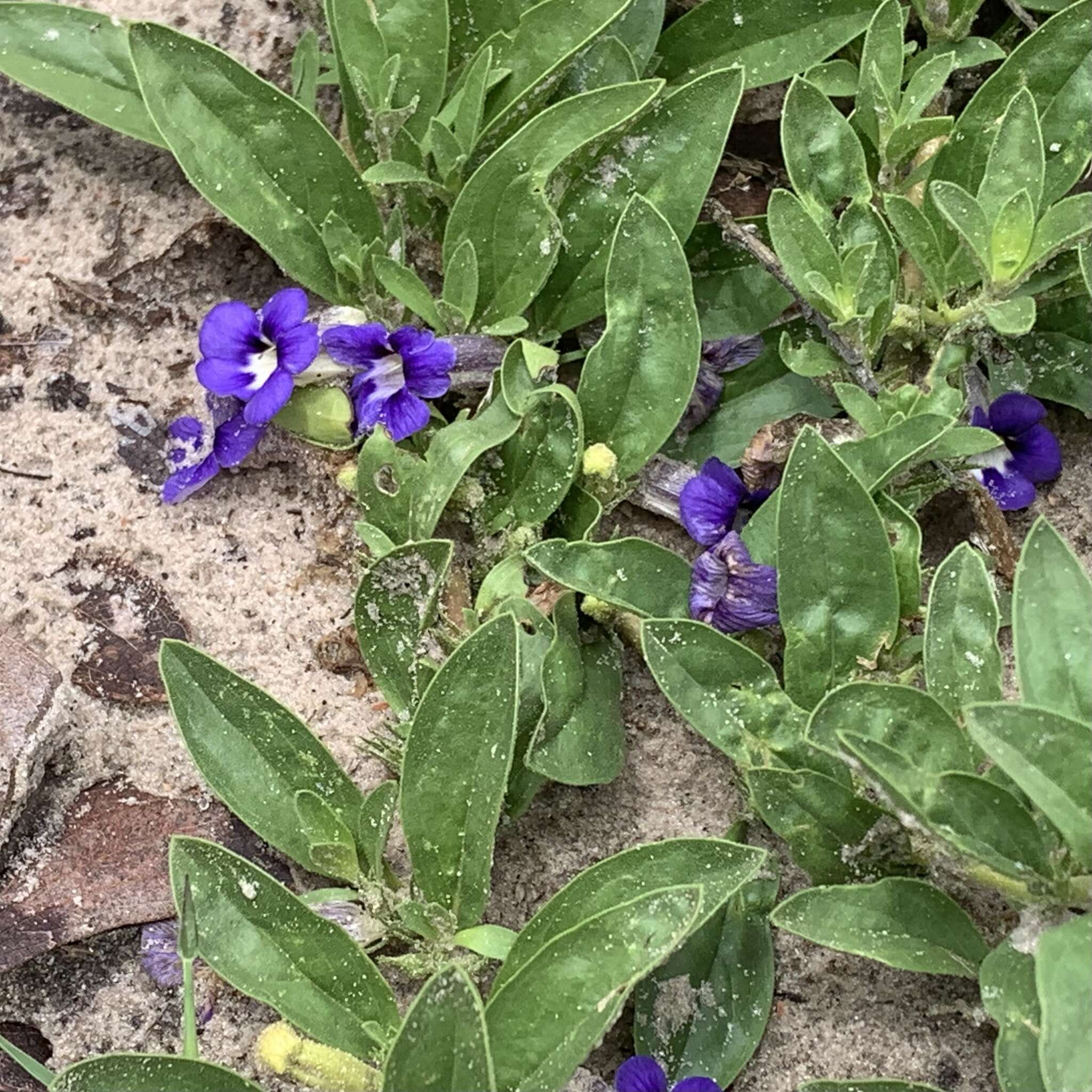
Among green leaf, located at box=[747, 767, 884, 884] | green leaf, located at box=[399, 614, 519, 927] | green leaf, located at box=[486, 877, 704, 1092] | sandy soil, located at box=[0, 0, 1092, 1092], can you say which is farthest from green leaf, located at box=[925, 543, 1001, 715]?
green leaf, located at box=[399, 614, 519, 927]

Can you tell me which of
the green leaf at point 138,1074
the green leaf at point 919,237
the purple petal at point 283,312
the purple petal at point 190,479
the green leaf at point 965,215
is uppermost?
the green leaf at point 965,215

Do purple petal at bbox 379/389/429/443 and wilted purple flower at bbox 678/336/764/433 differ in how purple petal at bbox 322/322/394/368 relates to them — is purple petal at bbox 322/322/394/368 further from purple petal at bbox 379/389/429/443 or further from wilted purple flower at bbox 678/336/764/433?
wilted purple flower at bbox 678/336/764/433

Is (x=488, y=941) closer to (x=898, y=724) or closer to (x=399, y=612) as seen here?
(x=399, y=612)

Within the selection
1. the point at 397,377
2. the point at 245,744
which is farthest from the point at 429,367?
the point at 245,744

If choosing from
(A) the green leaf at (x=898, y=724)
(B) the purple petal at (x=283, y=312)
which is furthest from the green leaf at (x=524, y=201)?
(A) the green leaf at (x=898, y=724)

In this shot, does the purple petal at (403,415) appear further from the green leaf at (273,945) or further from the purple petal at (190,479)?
the green leaf at (273,945)

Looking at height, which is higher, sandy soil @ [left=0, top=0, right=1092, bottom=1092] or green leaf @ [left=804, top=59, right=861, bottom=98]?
green leaf @ [left=804, top=59, right=861, bottom=98]

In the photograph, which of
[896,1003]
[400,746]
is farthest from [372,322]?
[896,1003]
